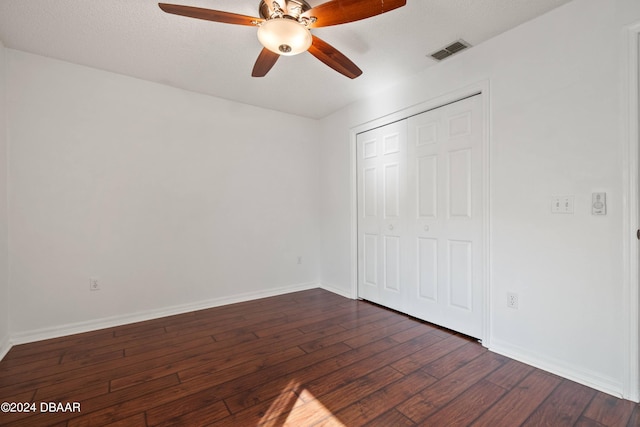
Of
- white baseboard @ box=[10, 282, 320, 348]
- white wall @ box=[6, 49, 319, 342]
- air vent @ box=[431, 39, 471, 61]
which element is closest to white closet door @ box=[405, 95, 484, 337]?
air vent @ box=[431, 39, 471, 61]

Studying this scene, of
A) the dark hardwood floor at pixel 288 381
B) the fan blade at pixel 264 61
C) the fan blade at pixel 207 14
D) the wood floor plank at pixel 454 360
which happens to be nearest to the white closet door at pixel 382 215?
the dark hardwood floor at pixel 288 381

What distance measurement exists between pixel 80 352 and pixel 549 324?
357cm

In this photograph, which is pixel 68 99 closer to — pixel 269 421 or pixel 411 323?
pixel 269 421

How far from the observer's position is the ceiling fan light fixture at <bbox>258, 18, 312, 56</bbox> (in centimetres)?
162

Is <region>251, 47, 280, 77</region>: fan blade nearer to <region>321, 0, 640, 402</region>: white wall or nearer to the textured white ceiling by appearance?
the textured white ceiling

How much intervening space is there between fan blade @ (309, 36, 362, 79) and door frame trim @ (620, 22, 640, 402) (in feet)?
5.39

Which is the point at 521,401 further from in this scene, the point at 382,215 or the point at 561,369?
the point at 382,215

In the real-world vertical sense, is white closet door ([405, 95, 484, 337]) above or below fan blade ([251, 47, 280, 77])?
below

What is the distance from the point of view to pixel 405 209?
10.0ft

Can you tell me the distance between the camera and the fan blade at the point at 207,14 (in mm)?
1550

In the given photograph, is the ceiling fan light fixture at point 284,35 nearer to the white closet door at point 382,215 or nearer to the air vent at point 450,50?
the air vent at point 450,50

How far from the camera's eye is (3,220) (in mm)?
2324

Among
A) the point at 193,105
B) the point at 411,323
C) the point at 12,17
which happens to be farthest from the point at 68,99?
the point at 411,323

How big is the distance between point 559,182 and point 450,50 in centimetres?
138
